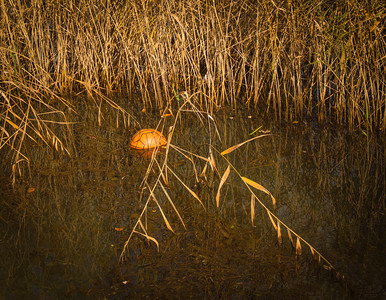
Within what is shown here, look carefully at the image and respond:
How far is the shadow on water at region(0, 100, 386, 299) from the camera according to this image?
1.84m

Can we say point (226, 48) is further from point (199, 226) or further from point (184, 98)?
point (199, 226)

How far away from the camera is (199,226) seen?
228 cm

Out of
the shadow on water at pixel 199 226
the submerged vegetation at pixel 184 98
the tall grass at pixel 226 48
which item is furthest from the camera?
the tall grass at pixel 226 48

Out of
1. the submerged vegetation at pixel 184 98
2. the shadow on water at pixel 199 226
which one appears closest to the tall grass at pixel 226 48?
the submerged vegetation at pixel 184 98

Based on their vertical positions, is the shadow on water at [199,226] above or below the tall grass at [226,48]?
below

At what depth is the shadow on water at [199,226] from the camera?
1.84m

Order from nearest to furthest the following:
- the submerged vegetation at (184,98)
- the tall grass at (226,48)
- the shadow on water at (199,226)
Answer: the shadow on water at (199,226), the submerged vegetation at (184,98), the tall grass at (226,48)

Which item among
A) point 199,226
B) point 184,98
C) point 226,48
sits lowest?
point 199,226

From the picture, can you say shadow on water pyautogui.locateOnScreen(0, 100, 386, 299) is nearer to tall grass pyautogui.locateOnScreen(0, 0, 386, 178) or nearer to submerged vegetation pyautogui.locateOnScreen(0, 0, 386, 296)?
submerged vegetation pyautogui.locateOnScreen(0, 0, 386, 296)

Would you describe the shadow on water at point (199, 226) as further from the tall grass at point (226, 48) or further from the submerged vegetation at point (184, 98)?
the tall grass at point (226, 48)

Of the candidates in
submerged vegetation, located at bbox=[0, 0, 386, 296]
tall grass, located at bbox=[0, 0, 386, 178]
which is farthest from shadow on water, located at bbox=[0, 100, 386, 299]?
tall grass, located at bbox=[0, 0, 386, 178]

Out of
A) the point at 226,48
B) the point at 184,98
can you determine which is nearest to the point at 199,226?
the point at 184,98

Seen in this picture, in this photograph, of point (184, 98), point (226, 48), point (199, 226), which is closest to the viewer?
point (199, 226)

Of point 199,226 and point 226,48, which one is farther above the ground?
point 226,48
